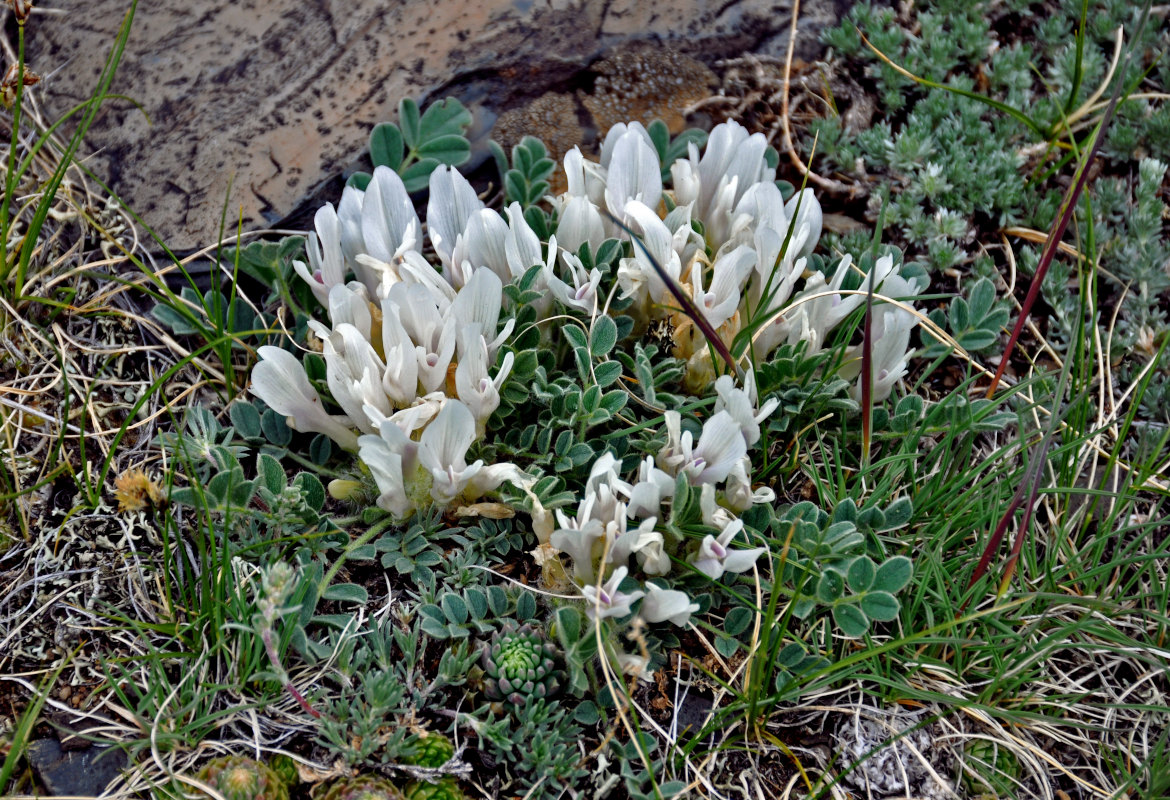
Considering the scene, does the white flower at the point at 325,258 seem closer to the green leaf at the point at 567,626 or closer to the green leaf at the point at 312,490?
the green leaf at the point at 312,490

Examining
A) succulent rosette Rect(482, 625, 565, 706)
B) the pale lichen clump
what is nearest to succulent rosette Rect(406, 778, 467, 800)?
succulent rosette Rect(482, 625, 565, 706)

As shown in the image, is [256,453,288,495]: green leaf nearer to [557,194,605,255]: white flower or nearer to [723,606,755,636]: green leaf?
[557,194,605,255]: white flower

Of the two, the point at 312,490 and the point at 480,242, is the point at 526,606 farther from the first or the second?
the point at 480,242

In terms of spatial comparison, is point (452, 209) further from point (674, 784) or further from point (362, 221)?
point (674, 784)

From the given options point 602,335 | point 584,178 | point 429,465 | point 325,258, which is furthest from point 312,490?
point 584,178

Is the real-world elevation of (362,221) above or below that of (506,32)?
below

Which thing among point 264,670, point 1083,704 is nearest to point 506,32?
point 264,670

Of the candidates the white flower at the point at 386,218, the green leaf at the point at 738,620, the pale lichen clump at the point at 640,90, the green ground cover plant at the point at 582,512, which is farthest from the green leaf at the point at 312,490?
the pale lichen clump at the point at 640,90
